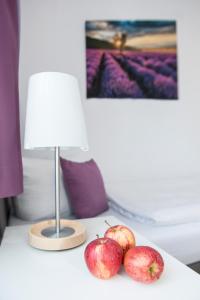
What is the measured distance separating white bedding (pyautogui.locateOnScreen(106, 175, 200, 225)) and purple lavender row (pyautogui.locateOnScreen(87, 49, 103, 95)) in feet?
2.70

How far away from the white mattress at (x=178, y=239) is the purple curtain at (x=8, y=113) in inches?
26.0

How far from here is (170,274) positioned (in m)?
0.67

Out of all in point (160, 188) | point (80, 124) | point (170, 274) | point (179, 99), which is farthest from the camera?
point (179, 99)

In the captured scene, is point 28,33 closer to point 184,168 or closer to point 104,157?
point 104,157

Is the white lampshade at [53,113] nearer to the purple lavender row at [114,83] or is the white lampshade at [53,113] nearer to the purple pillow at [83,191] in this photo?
the purple pillow at [83,191]

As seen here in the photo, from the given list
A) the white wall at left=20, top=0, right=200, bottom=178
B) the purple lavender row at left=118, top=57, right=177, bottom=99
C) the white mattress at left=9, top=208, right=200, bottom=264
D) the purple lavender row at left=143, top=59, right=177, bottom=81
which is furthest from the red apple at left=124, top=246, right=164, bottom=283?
the purple lavender row at left=143, top=59, right=177, bottom=81

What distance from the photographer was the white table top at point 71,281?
59 centimetres

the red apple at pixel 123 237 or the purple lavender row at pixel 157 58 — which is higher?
the purple lavender row at pixel 157 58

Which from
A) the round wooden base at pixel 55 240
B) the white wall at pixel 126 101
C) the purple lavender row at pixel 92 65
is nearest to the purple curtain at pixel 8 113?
the round wooden base at pixel 55 240

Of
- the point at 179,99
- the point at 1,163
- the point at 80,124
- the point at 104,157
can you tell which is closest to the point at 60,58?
the point at 104,157

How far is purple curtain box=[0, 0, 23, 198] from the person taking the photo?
2.39 feet

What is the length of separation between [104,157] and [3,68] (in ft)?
4.92

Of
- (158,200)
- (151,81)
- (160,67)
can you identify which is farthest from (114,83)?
(158,200)

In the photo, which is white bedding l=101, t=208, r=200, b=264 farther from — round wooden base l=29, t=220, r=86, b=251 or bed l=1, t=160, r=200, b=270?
round wooden base l=29, t=220, r=86, b=251
